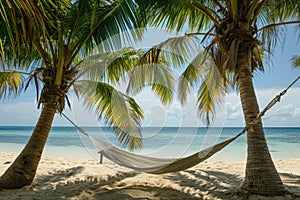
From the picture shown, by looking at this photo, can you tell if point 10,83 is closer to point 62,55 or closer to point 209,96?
point 62,55

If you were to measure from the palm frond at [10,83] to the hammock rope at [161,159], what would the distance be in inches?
41.4

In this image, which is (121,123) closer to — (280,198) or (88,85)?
(88,85)

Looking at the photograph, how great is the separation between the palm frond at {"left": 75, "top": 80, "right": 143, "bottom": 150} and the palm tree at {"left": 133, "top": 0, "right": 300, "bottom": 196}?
2.03 ft

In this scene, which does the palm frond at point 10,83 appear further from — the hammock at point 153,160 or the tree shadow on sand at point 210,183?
the tree shadow on sand at point 210,183

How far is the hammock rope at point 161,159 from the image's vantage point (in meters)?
2.11

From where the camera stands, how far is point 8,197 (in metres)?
2.45

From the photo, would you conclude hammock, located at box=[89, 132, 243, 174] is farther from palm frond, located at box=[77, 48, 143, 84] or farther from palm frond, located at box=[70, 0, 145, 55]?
palm frond, located at box=[70, 0, 145, 55]

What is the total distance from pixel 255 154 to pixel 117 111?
1858mm

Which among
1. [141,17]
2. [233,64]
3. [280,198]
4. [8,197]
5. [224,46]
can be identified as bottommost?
[8,197]

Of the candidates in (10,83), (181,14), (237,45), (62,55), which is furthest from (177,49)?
(10,83)

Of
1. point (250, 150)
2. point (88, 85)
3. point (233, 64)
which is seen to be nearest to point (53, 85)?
point (88, 85)

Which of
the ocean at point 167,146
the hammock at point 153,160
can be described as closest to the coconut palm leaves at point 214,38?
the ocean at point 167,146

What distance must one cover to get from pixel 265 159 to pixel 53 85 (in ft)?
6.50

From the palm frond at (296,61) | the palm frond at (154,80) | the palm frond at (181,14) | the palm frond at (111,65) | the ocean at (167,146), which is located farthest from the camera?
the palm frond at (296,61)
